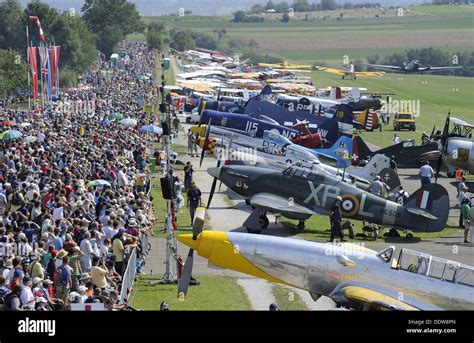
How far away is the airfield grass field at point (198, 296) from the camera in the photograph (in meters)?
15.5

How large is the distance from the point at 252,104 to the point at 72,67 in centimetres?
4651

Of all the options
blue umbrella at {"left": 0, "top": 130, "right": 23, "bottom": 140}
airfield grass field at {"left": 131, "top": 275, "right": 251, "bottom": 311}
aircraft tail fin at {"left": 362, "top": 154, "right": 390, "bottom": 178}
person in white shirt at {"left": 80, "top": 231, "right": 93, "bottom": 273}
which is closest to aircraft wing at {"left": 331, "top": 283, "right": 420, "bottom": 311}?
airfield grass field at {"left": 131, "top": 275, "right": 251, "bottom": 311}

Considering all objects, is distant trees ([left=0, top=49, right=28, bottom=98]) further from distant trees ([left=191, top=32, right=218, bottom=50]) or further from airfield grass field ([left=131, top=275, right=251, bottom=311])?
distant trees ([left=191, top=32, right=218, bottom=50])

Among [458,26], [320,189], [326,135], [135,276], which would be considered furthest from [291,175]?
[458,26]

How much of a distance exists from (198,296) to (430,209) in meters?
8.20

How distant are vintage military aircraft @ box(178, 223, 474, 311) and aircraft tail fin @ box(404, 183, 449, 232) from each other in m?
8.01

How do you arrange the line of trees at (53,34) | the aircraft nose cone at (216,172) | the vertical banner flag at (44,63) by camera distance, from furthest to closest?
the line of trees at (53,34) < the vertical banner flag at (44,63) < the aircraft nose cone at (216,172)

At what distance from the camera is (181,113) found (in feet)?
211

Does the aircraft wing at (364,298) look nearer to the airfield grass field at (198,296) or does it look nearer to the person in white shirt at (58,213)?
the airfield grass field at (198,296)

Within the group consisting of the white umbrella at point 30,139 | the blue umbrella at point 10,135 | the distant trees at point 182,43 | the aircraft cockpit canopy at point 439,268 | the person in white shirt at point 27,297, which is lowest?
the distant trees at point 182,43

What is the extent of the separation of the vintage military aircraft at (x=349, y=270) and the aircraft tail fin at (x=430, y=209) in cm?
801

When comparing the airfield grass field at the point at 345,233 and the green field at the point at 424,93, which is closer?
the airfield grass field at the point at 345,233

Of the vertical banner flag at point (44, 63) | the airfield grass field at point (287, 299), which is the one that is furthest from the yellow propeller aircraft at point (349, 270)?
the vertical banner flag at point (44, 63)

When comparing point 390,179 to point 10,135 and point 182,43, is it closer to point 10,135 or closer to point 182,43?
point 10,135
